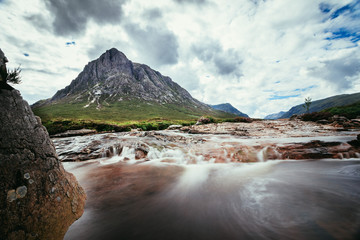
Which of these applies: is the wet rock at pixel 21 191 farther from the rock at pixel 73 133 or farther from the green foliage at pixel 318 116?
the green foliage at pixel 318 116

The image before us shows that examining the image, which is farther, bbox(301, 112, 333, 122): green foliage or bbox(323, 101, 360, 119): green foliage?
bbox(323, 101, 360, 119): green foliage

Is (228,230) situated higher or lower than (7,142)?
lower

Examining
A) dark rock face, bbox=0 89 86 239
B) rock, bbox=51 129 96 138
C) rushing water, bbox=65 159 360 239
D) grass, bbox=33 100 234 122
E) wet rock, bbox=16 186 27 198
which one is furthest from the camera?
grass, bbox=33 100 234 122

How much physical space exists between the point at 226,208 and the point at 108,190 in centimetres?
439

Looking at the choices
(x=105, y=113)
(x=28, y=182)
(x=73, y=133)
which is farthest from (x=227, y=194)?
(x=105, y=113)

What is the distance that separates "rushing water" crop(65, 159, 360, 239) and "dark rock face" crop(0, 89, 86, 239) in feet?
2.77

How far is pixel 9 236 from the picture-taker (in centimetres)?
204

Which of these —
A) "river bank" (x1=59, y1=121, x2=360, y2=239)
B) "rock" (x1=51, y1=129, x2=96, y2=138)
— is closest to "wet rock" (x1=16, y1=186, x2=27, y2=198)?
"river bank" (x1=59, y1=121, x2=360, y2=239)

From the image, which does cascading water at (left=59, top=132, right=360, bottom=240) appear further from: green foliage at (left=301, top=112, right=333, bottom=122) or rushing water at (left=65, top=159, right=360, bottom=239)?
green foliage at (left=301, top=112, right=333, bottom=122)

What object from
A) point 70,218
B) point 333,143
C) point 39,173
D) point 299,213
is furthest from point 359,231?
point 333,143

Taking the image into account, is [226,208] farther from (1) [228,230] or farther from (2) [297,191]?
(2) [297,191]

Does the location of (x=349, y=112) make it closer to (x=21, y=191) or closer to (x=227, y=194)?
(x=227, y=194)

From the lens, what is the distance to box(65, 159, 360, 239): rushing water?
3.31m

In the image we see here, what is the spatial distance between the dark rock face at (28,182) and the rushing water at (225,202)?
84cm
